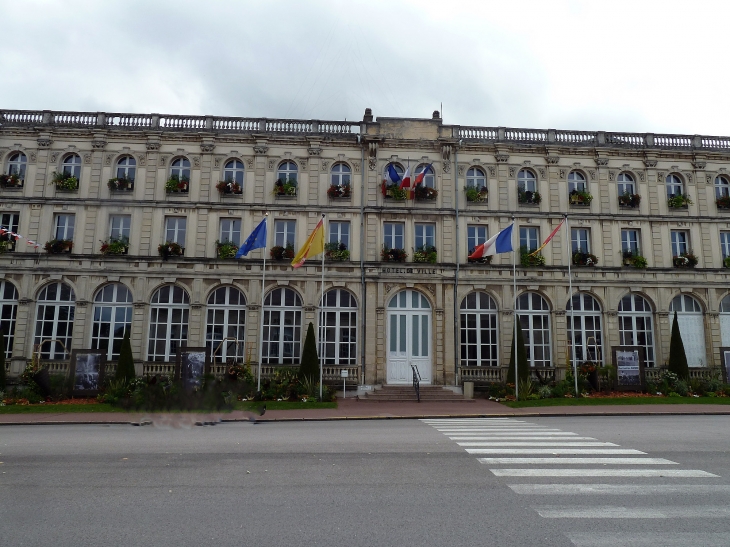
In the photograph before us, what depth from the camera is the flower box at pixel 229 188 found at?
1061 inches

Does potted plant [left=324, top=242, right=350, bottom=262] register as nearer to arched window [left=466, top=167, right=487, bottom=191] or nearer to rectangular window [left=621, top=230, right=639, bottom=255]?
arched window [left=466, top=167, right=487, bottom=191]

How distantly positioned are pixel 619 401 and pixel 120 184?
2433 centimetres

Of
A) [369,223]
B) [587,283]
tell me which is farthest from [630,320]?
[369,223]

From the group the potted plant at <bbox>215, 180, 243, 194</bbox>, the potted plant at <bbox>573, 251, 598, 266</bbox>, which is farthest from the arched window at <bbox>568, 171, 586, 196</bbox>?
the potted plant at <bbox>215, 180, 243, 194</bbox>

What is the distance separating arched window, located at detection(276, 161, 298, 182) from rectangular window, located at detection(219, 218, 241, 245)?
9.98 ft

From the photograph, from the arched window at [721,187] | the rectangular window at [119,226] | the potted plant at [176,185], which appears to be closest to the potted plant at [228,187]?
the potted plant at [176,185]

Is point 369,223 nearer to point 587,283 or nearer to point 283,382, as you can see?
point 283,382

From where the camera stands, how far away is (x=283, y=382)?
23719mm

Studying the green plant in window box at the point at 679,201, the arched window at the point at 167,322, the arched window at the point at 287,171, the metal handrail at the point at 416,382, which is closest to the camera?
the metal handrail at the point at 416,382

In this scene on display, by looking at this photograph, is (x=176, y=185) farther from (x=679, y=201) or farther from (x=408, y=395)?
(x=679, y=201)

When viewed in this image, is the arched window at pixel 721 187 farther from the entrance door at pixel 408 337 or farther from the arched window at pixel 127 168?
the arched window at pixel 127 168

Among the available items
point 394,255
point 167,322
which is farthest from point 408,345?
point 167,322

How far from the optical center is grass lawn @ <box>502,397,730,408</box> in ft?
73.0

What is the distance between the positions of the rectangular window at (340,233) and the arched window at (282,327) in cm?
326
